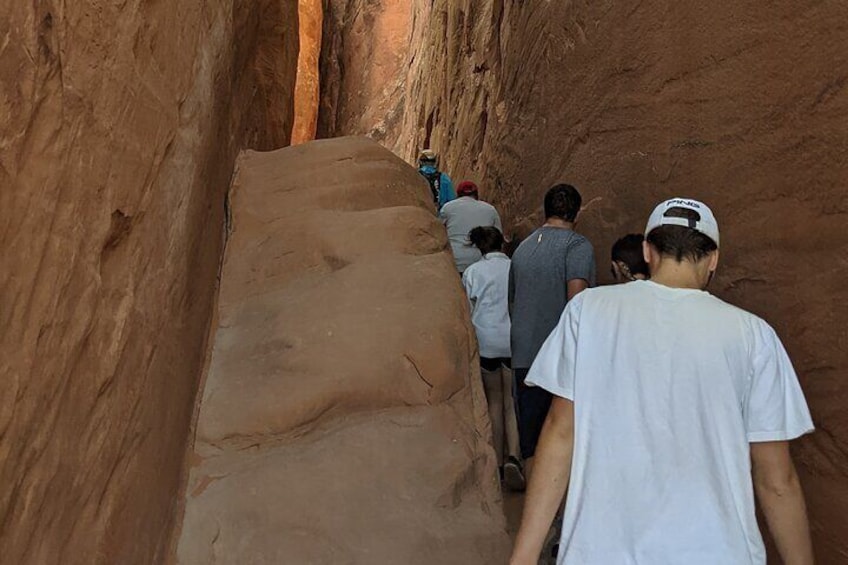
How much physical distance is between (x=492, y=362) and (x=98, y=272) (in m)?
2.75

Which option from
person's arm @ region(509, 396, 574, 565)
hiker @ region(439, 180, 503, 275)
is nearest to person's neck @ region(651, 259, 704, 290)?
person's arm @ region(509, 396, 574, 565)

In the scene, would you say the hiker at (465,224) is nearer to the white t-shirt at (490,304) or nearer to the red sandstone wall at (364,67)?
the white t-shirt at (490,304)

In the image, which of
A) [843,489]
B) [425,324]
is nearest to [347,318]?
[425,324]

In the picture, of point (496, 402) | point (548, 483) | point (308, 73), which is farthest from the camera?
point (308, 73)

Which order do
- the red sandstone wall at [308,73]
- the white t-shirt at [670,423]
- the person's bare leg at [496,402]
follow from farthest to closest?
the red sandstone wall at [308,73] < the person's bare leg at [496,402] < the white t-shirt at [670,423]

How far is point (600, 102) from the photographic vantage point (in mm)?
5316

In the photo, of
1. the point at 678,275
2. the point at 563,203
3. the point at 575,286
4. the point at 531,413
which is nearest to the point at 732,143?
the point at 563,203

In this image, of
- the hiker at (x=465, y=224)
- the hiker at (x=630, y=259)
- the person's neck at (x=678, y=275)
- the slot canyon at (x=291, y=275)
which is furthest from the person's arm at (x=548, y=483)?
the hiker at (x=465, y=224)

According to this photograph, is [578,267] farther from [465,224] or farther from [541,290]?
[465,224]

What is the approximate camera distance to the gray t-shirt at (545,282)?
156 inches

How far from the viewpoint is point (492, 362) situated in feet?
15.5

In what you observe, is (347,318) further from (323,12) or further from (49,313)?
(323,12)

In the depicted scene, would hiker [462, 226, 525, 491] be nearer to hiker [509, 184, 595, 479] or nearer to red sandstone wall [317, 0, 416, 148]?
hiker [509, 184, 595, 479]

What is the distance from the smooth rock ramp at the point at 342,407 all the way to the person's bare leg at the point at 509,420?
772 mm
